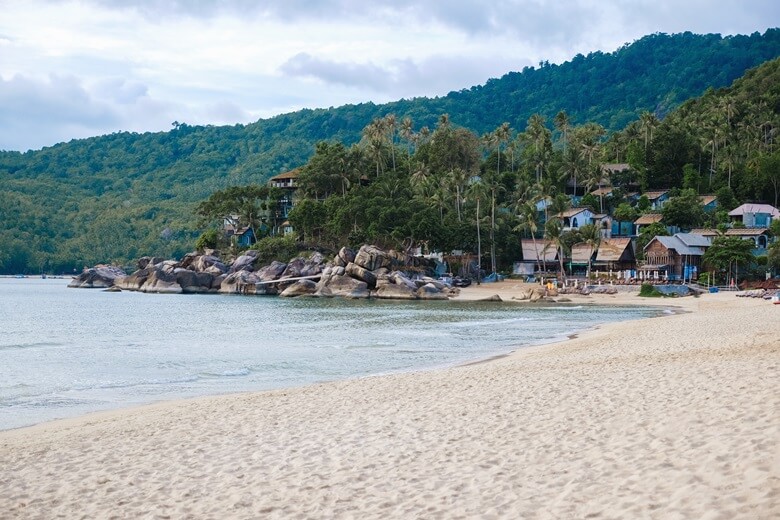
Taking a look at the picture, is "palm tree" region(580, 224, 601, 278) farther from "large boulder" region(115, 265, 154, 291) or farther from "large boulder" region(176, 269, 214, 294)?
"large boulder" region(115, 265, 154, 291)

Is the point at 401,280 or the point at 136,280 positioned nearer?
the point at 401,280

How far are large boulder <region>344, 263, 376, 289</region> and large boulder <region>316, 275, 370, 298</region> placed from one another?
0.50 metres

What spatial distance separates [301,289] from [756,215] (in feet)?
158

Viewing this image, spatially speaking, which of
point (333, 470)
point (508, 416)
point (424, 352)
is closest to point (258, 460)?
point (333, 470)

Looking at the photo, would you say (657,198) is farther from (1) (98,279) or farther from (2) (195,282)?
(1) (98,279)

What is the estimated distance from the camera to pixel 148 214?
481 feet

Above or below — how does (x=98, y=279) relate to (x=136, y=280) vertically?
below

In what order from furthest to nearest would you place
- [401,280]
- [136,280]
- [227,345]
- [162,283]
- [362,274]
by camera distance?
[136,280], [162,283], [362,274], [401,280], [227,345]

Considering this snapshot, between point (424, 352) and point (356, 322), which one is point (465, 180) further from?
point (424, 352)

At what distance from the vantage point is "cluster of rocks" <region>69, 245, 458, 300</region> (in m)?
68.9

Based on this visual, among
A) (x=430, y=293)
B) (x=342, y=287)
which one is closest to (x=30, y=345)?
(x=430, y=293)

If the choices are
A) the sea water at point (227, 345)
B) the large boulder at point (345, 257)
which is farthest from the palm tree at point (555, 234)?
the large boulder at point (345, 257)

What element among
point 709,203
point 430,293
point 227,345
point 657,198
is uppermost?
point 657,198

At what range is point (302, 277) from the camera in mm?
75875
